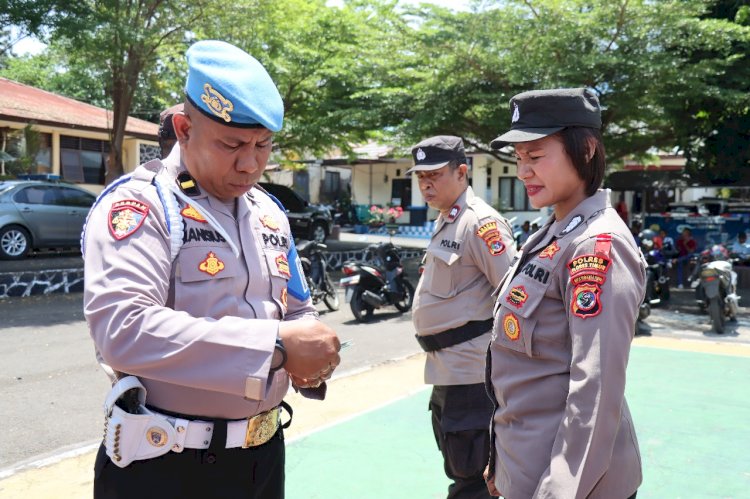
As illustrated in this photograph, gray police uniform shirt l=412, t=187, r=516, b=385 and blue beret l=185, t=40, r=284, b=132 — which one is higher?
blue beret l=185, t=40, r=284, b=132

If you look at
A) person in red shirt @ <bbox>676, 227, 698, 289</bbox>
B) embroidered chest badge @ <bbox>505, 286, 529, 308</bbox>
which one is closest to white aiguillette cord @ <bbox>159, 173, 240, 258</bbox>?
embroidered chest badge @ <bbox>505, 286, 529, 308</bbox>

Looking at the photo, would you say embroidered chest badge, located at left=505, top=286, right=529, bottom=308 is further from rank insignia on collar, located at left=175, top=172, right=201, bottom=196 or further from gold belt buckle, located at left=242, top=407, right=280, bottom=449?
rank insignia on collar, located at left=175, top=172, right=201, bottom=196

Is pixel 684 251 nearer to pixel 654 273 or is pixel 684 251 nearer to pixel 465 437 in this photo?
pixel 654 273

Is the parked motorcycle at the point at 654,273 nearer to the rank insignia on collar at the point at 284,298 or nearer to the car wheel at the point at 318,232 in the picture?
the rank insignia on collar at the point at 284,298

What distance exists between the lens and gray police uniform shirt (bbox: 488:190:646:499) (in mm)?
1584

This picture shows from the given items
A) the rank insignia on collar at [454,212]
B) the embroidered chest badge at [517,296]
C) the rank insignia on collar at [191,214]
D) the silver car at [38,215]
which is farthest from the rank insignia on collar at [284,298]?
the silver car at [38,215]

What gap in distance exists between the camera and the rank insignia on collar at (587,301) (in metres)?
1.60

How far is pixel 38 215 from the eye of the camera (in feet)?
42.5

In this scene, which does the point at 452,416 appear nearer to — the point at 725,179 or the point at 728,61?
the point at 728,61

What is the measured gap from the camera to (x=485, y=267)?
3041mm

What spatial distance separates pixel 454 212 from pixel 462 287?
430 millimetres

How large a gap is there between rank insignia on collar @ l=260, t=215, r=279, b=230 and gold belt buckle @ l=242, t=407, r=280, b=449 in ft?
1.75

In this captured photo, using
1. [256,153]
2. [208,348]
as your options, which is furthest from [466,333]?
[208,348]

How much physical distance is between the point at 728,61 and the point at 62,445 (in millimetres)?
11834
